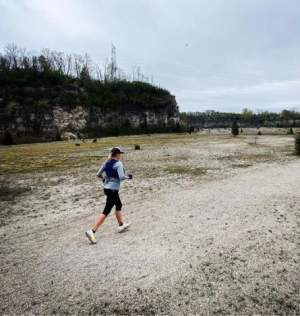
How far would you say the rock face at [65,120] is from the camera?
74.0 meters

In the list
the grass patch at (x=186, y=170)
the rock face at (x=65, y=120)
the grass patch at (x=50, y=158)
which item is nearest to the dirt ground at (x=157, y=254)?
the grass patch at (x=186, y=170)

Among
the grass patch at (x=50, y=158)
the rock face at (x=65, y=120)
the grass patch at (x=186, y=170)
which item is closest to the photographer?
the grass patch at (x=186, y=170)

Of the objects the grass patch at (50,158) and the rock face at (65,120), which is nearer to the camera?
the grass patch at (50,158)

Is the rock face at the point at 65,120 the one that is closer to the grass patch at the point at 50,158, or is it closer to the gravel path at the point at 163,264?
the grass patch at the point at 50,158

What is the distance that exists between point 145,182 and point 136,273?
25.3 feet

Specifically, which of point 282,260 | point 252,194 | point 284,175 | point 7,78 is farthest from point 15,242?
point 7,78

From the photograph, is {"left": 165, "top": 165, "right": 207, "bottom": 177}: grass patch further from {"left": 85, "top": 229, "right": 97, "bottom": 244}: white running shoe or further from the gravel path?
{"left": 85, "top": 229, "right": 97, "bottom": 244}: white running shoe

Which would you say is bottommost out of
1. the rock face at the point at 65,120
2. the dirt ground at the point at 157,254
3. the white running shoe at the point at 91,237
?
the dirt ground at the point at 157,254

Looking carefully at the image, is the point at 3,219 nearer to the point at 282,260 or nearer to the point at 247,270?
the point at 247,270

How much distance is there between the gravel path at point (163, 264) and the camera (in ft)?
12.2

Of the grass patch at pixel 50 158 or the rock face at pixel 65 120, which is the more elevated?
the rock face at pixel 65 120

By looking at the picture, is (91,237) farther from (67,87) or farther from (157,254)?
(67,87)

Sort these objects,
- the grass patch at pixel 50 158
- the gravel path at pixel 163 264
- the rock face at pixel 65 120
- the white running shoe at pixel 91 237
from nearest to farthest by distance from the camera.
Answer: the gravel path at pixel 163 264
the white running shoe at pixel 91 237
the grass patch at pixel 50 158
the rock face at pixel 65 120

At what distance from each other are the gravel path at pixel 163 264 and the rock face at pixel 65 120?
57.7 m
